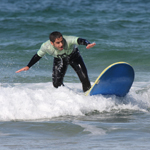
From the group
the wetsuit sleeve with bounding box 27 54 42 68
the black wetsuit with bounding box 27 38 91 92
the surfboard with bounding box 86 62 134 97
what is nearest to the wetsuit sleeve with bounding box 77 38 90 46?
the black wetsuit with bounding box 27 38 91 92

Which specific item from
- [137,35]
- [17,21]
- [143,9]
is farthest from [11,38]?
[143,9]

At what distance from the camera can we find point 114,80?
580 centimetres

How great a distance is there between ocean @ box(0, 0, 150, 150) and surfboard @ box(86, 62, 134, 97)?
14cm

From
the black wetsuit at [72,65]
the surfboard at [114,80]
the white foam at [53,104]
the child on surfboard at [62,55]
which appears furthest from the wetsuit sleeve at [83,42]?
the white foam at [53,104]

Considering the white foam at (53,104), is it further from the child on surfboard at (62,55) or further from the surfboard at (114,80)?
the child on surfboard at (62,55)

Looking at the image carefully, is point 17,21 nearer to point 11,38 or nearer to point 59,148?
point 11,38

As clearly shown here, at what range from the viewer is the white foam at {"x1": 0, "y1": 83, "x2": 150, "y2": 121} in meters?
5.32

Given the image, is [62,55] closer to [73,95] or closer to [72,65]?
[72,65]

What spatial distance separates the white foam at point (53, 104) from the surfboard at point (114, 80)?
0.43ft

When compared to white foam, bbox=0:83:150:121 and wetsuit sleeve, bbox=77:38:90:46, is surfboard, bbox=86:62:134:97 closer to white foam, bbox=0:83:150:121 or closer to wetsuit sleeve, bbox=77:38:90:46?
white foam, bbox=0:83:150:121

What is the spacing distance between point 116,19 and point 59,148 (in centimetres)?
1668

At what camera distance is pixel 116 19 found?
19.5 m

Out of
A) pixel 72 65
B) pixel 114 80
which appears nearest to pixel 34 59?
pixel 72 65

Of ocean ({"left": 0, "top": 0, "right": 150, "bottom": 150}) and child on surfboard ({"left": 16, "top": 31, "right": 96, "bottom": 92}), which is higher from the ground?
child on surfboard ({"left": 16, "top": 31, "right": 96, "bottom": 92})
